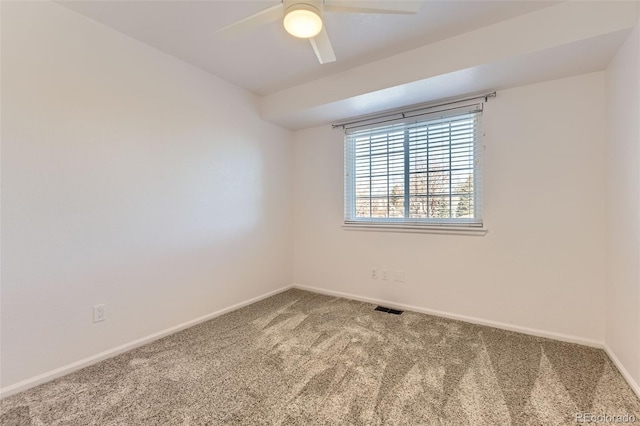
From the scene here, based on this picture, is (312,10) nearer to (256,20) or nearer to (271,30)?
(256,20)

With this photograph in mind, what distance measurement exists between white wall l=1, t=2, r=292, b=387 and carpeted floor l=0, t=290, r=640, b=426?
317 mm

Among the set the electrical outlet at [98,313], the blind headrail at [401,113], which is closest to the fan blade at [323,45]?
the blind headrail at [401,113]

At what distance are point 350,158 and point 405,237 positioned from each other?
3.82 ft

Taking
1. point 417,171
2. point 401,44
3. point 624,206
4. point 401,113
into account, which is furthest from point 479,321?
point 401,44

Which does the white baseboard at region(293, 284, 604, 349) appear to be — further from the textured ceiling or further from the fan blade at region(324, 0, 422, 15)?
the fan blade at region(324, 0, 422, 15)

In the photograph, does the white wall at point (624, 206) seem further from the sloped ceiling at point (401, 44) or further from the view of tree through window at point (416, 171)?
the view of tree through window at point (416, 171)

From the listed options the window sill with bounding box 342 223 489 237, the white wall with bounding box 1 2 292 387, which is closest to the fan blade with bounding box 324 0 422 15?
the white wall with bounding box 1 2 292 387

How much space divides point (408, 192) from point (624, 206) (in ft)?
5.26

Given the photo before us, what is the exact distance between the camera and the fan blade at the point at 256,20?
4.98ft

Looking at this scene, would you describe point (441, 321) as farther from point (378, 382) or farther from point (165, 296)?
point (165, 296)

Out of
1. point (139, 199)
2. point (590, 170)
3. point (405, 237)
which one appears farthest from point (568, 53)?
point (139, 199)

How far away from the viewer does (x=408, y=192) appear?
303cm

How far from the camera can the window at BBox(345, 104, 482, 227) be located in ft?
8.82

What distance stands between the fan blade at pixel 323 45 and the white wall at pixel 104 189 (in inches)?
56.9
